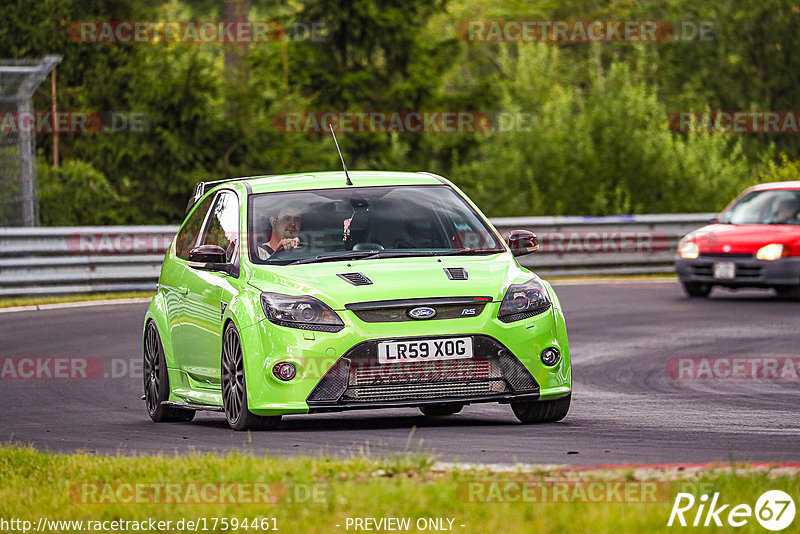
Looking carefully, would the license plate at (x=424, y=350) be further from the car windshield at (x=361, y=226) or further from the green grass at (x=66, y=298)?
the green grass at (x=66, y=298)

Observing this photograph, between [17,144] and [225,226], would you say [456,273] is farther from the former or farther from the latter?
[17,144]

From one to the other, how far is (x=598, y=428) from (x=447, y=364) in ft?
3.38

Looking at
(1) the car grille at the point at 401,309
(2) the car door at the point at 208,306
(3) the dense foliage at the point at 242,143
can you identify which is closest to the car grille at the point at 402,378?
(1) the car grille at the point at 401,309

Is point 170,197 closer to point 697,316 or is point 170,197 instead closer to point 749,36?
point 697,316

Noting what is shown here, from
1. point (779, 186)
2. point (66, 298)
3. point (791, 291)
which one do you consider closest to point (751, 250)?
point (791, 291)

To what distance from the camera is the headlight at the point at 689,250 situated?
21.6 metres

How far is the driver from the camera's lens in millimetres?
9891

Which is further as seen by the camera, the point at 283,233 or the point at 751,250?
the point at 751,250

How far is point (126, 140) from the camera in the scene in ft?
107

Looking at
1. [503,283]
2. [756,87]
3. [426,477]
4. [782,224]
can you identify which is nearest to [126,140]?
[782,224]

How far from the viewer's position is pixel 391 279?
9219 mm

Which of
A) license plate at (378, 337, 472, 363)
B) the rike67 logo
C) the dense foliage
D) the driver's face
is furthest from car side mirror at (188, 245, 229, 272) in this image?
the dense foliage

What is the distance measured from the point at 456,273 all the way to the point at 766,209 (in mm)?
14045

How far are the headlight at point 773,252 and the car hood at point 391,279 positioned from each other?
469 inches
